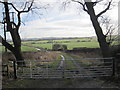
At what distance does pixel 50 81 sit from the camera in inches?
269

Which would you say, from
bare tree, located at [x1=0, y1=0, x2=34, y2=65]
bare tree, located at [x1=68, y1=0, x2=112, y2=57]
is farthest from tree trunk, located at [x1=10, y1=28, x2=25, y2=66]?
bare tree, located at [x1=68, y1=0, x2=112, y2=57]

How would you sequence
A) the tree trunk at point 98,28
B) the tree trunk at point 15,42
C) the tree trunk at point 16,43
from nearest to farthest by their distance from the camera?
the tree trunk at point 98,28, the tree trunk at point 15,42, the tree trunk at point 16,43

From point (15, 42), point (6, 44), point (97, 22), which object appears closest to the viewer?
point (97, 22)

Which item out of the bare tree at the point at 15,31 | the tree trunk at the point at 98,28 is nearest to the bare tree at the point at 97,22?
the tree trunk at the point at 98,28

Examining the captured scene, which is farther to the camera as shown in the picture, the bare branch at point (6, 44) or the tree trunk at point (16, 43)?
the tree trunk at point (16, 43)

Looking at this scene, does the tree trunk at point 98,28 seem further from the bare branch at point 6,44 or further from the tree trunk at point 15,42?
the bare branch at point 6,44

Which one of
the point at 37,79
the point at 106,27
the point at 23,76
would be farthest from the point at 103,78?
the point at 106,27

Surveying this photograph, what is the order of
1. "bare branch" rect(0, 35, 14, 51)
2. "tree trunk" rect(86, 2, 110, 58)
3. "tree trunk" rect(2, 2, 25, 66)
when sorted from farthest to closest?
"tree trunk" rect(2, 2, 25, 66)
"bare branch" rect(0, 35, 14, 51)
"tree trunk" rect(86, 2, 110, 58)

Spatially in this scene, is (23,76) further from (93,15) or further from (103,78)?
(93,15)

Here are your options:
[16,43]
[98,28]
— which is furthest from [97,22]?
[16,43]

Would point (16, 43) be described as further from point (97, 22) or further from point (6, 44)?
point (97, 22)

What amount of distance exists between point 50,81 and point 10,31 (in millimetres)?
6830

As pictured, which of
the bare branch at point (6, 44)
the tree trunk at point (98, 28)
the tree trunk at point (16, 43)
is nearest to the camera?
the tree trunk at point (98, 28)

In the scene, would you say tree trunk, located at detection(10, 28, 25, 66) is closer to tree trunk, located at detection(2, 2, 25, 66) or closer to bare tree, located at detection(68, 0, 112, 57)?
tree trunk, located at detection(2, 2, 25, 66)
